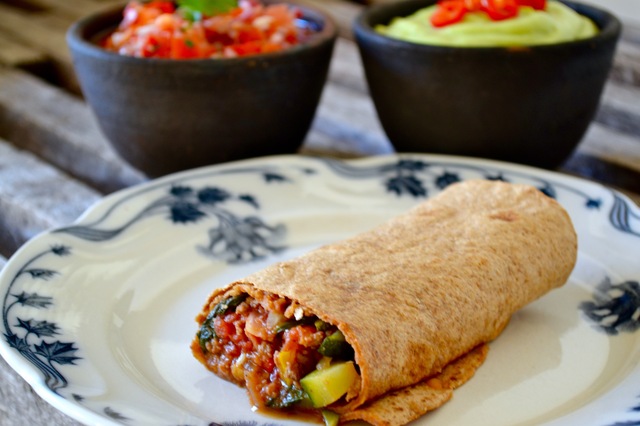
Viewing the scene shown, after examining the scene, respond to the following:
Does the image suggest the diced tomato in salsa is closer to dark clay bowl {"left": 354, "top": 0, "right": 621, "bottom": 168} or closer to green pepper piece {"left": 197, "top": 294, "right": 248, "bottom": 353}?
green pepper piece {"left": 197, "top": 294, "right": 248, "bottom": 353}

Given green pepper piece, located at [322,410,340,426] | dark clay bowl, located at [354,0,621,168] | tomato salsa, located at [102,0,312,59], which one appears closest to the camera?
green pepper piece, located at [322,410,340,426]

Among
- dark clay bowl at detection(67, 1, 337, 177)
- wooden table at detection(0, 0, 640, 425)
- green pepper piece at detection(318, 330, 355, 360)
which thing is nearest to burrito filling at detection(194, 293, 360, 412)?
green pepper piece at detection(318, 330, 355, 360)

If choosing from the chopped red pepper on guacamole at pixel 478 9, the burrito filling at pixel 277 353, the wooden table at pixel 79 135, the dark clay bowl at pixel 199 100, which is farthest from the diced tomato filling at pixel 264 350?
the chopped red pepper on guacamole at pixel 478 9

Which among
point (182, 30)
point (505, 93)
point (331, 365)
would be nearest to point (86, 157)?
point (182, 30)

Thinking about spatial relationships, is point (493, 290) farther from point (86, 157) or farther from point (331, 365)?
point (86, 157)

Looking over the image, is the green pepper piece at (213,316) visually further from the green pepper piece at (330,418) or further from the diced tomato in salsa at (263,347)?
the green pepper piece at (330,418)
